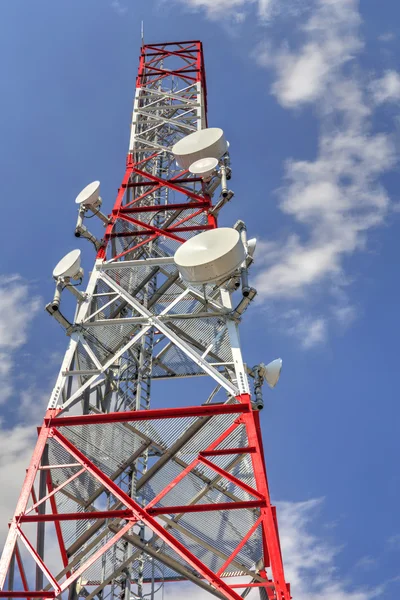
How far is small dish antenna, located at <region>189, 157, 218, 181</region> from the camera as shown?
21469 millimetres

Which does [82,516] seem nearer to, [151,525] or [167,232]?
[151,525]

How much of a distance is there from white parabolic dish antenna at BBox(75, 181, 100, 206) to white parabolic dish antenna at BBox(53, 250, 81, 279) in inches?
139

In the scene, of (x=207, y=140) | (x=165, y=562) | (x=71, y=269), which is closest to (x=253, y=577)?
(x=165, y=562)

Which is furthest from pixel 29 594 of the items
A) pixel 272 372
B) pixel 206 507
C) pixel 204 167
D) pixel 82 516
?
pixel 204 167

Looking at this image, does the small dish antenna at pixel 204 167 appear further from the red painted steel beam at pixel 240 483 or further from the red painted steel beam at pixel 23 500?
the red painted steel beam at pixel 240 483

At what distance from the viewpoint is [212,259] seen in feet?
49.6

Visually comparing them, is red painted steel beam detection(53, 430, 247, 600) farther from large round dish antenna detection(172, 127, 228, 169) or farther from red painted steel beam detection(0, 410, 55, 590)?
large round dish antenna detection(172, 127, 228, 169)

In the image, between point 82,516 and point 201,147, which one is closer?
point 82,516

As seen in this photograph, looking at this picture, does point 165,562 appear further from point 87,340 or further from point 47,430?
point 87,340

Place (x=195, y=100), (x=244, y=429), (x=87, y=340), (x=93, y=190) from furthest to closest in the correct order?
1. (x=195, y=100)
2. (x=93, y=190)
3. (x=87, y=340)
4. (x=244, y=429)

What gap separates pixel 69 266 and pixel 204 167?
6.71 metres

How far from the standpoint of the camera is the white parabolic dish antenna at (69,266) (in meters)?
17.4

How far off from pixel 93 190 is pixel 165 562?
12965 mm

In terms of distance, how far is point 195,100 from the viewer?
Answer: 1133 inches
